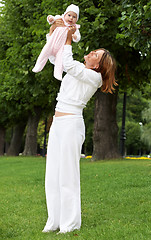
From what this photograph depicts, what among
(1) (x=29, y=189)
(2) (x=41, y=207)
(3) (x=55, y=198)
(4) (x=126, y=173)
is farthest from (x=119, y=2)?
(3) (x=55, y=198)

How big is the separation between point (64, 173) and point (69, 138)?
498 millimetres

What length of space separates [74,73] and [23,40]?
1728 centimetres

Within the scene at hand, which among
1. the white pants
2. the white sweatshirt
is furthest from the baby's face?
the white pants

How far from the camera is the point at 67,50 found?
5148 millimetres

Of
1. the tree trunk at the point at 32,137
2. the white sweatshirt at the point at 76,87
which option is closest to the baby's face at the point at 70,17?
the white sweatshirt at the point at 76,87

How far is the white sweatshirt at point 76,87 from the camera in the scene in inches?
201

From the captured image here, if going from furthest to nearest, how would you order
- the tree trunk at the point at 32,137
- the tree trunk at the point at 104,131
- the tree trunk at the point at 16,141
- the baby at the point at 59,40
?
the tree trunk at the point at 16,141
the tree trunk at the point at 32,137
the tree trunk at the point at 104,131
the baby at the point at 59,40

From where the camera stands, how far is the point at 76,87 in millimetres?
5242

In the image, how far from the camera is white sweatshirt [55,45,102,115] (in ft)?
16.8

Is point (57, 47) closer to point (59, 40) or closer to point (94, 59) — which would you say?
point (59, 40)

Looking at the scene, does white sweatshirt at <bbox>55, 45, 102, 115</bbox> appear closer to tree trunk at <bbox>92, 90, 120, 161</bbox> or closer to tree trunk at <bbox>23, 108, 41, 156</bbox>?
tree trunk at <bbox>92, 90, 120, 161</bbox>

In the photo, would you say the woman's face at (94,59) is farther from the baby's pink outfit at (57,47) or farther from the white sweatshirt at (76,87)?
the baby's pink outfit at (57,47)

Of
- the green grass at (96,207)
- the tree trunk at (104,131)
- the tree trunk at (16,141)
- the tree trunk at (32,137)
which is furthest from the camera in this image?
the tree trunk at (16,141)

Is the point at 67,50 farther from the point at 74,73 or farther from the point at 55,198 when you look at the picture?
the point at 55,198
